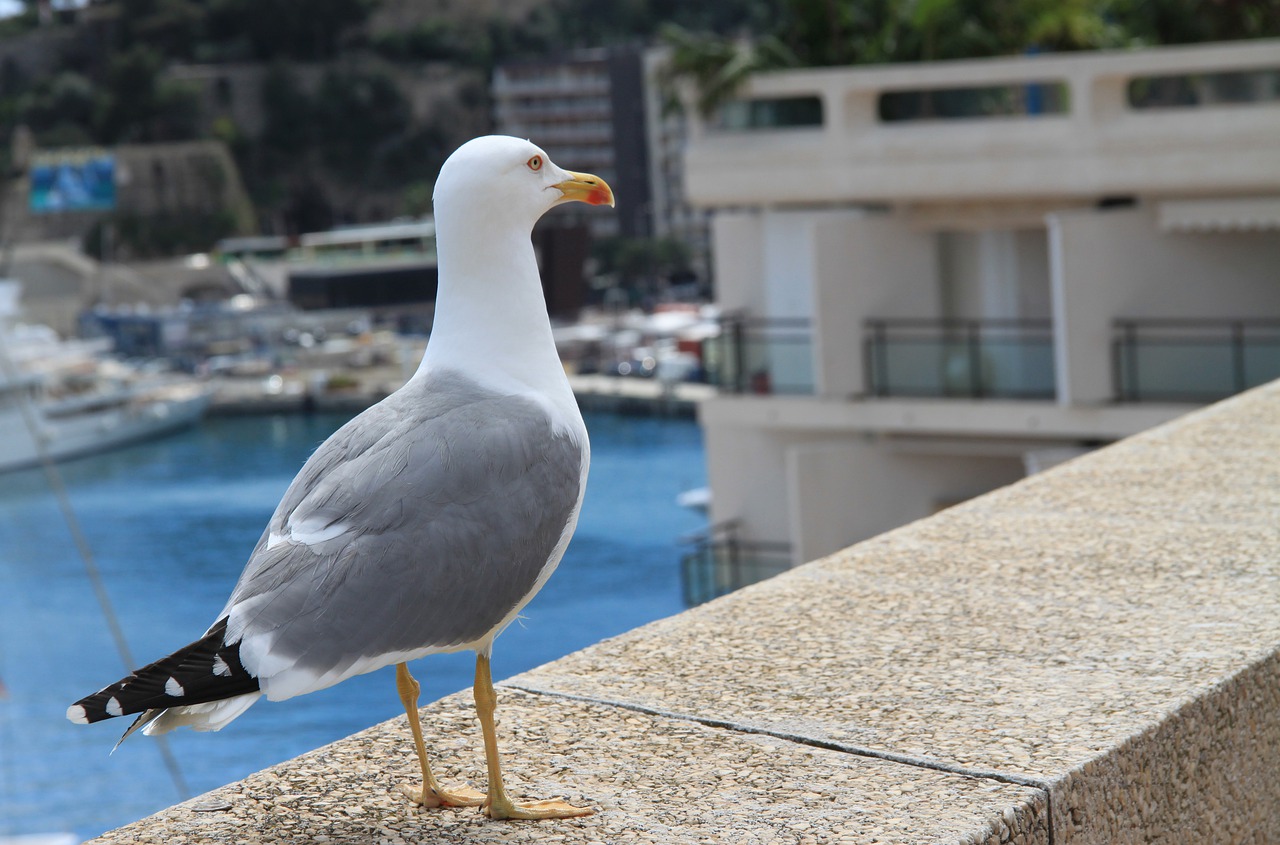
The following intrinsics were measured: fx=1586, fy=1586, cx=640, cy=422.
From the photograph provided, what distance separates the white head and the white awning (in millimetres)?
10263

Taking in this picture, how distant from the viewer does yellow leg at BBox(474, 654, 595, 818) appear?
68.6 inches

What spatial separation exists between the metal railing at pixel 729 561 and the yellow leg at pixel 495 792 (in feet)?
36.8

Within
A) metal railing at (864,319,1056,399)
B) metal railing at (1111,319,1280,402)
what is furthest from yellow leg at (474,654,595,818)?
metal railing at (864,319,1056,399)

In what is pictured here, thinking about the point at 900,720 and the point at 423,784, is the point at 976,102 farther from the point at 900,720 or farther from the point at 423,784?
the point at 423,784

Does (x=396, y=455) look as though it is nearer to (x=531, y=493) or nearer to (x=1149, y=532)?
(x=531, y=493)

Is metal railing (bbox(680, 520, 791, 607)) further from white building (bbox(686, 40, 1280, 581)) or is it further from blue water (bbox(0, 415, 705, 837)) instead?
blue water (bbox(0, 415, 705, 837))

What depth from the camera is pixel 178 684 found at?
1479mm

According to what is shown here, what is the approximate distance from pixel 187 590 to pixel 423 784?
33.9 metres

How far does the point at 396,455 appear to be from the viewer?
1.74 m

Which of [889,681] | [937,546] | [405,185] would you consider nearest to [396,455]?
[889,681]

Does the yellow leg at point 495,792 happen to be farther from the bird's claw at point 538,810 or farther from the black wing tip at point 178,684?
the black wing tip at point 178,684

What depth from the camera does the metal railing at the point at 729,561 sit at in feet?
43.1

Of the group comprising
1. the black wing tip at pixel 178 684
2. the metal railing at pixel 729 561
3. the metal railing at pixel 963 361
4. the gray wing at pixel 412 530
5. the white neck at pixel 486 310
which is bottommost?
the metal railing at pixel 729 561

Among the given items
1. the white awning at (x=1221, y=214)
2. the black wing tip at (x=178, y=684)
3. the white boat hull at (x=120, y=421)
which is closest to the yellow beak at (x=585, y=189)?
the black wing tip at (x=178, y=684)
